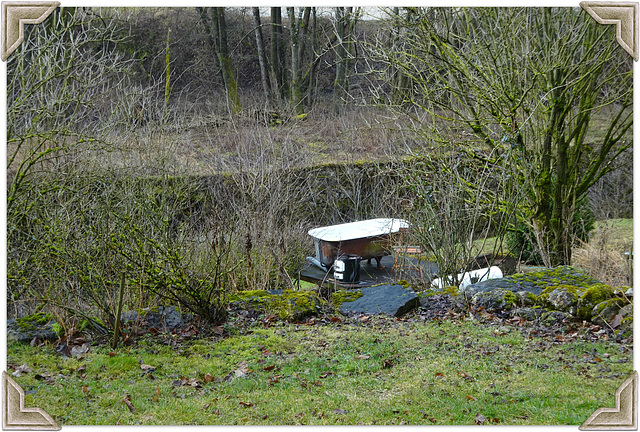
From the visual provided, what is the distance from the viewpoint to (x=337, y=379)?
152 inches

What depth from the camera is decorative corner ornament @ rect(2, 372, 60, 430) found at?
3.28m

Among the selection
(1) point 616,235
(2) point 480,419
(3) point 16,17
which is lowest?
(1) point 616,235

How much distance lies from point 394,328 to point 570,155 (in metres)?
3.99

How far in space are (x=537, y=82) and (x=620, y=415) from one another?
4.67 metres

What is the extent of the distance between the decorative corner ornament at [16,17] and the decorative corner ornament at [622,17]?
12.5ft

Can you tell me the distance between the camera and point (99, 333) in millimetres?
4590

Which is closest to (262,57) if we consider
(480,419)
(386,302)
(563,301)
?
(386,302)

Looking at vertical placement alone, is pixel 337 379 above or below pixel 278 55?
below

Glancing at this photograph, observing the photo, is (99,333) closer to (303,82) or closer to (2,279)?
(2,279)

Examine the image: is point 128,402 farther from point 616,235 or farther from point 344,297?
point 616,235

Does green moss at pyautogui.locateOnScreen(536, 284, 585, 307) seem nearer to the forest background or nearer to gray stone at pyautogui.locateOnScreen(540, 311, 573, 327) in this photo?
gray stone at pyautogui.locateOnScreen(540, 311, 573, 327)

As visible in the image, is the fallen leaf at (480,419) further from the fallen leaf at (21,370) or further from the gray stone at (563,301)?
the fallen leaf at (21,370)

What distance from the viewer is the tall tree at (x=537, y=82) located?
660cm

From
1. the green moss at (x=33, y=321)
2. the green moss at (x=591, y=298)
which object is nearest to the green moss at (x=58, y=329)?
the green moss at (x=33, y=321)
